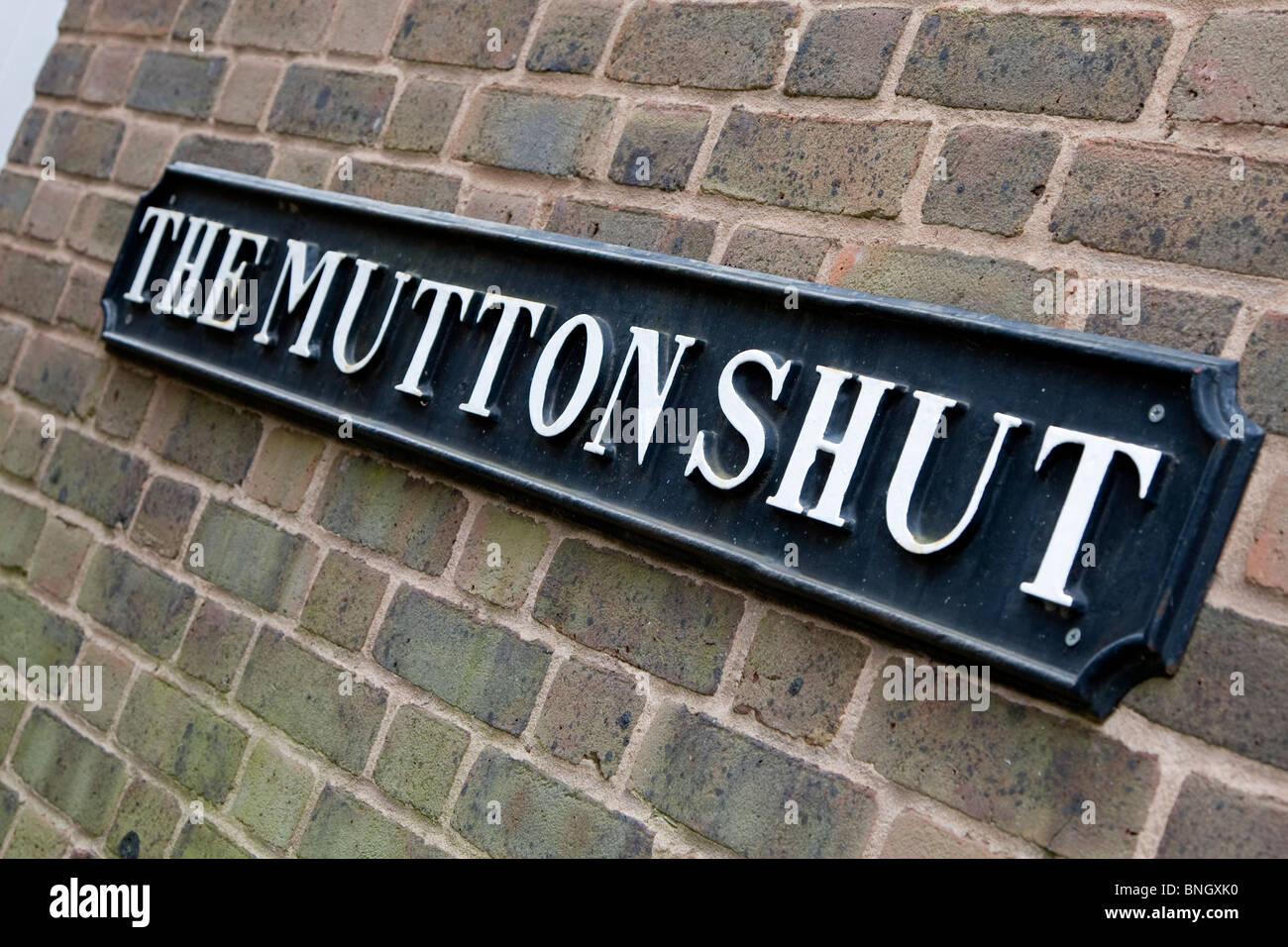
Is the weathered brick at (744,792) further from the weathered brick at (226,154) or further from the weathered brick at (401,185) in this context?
the weathered brick at (226,154)

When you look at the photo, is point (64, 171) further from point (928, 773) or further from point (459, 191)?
point (928, 773)

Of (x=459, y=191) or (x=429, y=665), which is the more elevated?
(x=459, y=191)

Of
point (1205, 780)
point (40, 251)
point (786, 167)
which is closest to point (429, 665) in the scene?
point (786, 167)

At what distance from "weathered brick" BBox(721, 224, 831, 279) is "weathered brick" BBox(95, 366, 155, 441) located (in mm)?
1103

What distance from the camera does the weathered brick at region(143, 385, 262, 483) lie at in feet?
5.76

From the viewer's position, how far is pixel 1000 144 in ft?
3.96

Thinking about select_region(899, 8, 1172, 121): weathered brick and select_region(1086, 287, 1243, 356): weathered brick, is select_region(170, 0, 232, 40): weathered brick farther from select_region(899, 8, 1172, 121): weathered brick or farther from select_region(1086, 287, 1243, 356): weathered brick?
select_region(1086, 287, 1243, 356): weathered brick

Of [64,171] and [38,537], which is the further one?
[64,171]

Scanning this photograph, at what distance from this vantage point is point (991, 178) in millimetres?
1203

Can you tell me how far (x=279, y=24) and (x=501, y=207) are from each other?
693mm

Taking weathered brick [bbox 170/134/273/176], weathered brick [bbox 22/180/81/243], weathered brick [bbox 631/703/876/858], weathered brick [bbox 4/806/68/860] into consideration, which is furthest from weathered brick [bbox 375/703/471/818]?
weathered brick [bbox 22/180/81/243]

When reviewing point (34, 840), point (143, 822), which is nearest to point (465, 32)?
point (143, 822)

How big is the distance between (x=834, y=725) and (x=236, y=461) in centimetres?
107

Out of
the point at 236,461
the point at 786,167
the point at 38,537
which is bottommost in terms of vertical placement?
the point at 38,537
